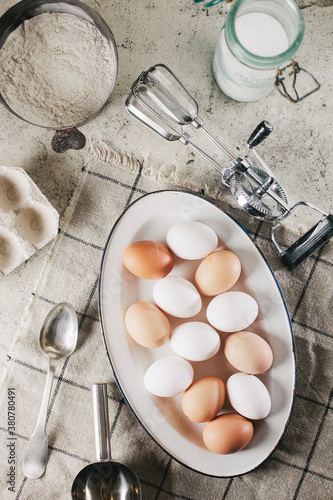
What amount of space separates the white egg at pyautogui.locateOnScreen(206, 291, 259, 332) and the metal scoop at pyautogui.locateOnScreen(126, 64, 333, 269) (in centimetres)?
11

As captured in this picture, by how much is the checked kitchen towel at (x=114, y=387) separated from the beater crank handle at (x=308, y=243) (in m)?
0.02

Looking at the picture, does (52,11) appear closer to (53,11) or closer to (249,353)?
(53,11)

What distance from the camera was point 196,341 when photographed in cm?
A: 62

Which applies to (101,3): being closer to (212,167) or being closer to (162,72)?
(162,72)

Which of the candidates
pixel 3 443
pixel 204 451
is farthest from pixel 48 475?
pixel 204 451

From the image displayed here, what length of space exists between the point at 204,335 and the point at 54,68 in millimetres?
510

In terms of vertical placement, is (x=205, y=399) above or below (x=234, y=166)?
below

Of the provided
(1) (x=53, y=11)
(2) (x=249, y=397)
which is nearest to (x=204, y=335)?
(2) (x=249, y=397)

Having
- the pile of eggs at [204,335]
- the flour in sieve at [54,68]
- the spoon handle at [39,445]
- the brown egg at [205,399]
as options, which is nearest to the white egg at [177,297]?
the pile of eggs at [204,335]

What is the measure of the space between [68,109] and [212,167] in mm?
269

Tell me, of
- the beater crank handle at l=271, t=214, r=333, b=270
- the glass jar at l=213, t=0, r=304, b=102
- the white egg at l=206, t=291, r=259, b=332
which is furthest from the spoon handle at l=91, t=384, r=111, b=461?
the glass jar at l=213, t=0, r=304, b=102

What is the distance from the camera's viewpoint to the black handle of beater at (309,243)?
623 millimetres

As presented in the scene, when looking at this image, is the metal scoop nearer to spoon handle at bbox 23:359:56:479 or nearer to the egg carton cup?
the egg carton cup

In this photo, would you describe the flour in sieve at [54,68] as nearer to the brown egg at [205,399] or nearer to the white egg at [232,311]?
the white egg at [232,311]
